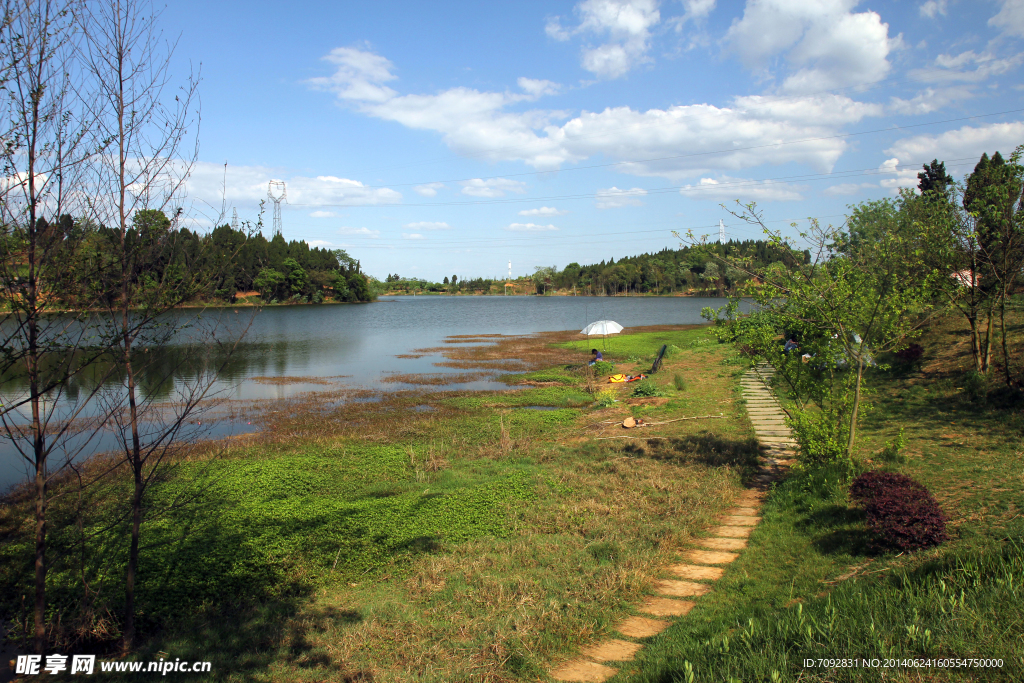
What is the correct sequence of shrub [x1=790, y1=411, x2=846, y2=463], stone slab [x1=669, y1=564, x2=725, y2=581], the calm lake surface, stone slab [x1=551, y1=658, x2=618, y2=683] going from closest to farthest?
stone slab [x1=551, y1=658, x2=618, y2=683], stone slab [x1=669, y1=564, x2=725, y2=581], shrub [x1=790, y1=411, x2=846, y2=463], the calm lake surface

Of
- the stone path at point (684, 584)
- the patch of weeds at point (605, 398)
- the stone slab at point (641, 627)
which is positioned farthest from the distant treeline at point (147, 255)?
the patch of weeds at point (605, 398)

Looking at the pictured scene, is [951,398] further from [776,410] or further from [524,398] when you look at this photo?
[524,398]

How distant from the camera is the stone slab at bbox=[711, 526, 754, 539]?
295 inches

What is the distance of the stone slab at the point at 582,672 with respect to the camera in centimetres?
472

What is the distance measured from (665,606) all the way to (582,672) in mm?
→ 1434

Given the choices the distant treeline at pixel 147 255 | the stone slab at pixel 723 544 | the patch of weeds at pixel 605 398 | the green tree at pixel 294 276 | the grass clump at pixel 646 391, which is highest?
the green tree at pixel 294 276

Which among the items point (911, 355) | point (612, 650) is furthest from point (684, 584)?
point (911, 355)

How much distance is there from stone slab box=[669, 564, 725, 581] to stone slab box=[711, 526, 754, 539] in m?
1.03

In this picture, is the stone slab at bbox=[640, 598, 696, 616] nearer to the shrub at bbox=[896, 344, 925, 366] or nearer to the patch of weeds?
the patch of weeds

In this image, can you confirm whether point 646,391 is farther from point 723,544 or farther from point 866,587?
point 866,587

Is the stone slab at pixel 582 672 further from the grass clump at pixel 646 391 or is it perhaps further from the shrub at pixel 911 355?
the shrub at pixel 911 355

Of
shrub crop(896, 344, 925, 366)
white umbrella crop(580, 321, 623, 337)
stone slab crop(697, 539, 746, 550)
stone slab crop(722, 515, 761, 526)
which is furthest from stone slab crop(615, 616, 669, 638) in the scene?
white umbrella crop(580, 321, 623, 337)

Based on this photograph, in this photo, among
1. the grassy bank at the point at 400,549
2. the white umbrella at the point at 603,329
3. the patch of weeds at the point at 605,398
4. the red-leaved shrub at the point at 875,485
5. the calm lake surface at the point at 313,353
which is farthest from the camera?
the white umbrella at the point at 603,329

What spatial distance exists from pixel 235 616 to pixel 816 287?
28.8ft
